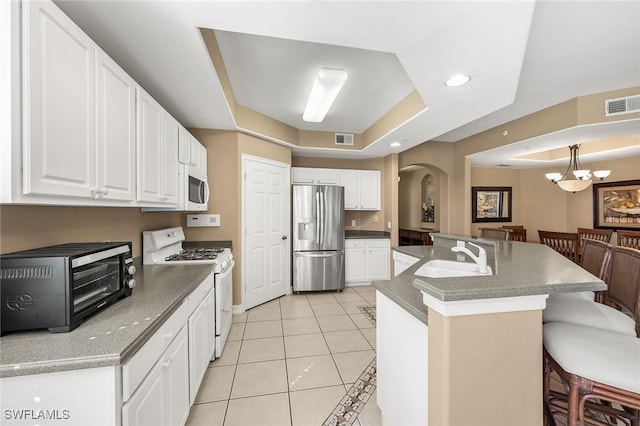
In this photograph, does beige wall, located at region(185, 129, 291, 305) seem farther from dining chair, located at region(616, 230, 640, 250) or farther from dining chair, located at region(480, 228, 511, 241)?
dining chair, located at region(616, 230, 640, 250)

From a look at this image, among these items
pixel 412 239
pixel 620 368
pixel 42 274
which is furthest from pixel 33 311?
pixel 412 239

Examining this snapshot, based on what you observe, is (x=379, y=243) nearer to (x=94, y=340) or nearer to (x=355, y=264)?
(x=355, y=264)

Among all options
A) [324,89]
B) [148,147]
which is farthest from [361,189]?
[148,147]

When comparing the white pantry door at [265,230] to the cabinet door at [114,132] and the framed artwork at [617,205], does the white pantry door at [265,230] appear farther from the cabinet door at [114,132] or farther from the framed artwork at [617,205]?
the framed artwork at [617,205]

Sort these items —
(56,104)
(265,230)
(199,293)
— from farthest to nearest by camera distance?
(265,230) → (199,293) → (56,104)

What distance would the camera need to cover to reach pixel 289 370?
2.24 metres

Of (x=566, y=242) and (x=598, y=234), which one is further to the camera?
(x=598, y=234)

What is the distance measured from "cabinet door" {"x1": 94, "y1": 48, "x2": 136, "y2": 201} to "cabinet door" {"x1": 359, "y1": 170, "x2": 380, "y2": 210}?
380 cm

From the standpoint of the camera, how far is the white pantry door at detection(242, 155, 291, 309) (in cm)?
354

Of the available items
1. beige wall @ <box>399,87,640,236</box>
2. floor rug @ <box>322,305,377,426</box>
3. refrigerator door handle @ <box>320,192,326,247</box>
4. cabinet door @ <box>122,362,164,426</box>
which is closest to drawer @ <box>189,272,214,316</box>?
cabinet door @ <box>122,362,164,426</box>

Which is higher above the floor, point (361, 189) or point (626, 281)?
point (361, 189)

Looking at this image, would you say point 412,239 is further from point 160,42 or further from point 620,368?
point 160,42

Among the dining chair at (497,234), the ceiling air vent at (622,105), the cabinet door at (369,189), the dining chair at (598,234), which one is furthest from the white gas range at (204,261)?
the dining chair at (598,234)

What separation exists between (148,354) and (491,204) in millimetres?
7312
